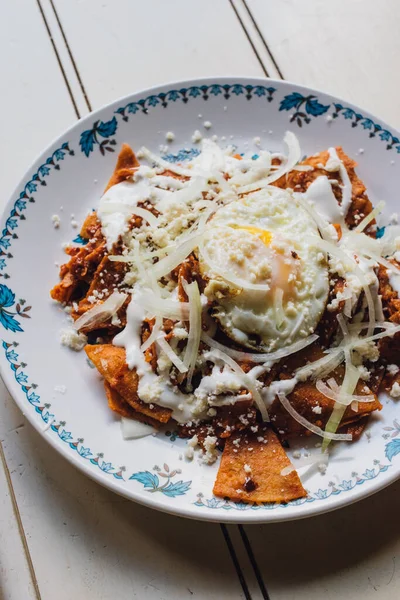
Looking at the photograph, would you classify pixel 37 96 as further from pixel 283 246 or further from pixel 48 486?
pixel 48 486

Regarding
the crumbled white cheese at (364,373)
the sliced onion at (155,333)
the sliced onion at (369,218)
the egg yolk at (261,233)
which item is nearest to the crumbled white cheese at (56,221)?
the sliced onion at (155,333)

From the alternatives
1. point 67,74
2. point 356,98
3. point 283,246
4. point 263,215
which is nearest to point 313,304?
point 283,246

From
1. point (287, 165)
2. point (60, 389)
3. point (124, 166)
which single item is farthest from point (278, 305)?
point (124, 166)

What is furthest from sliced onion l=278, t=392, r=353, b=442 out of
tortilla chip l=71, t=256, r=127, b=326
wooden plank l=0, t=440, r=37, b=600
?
wooden plank l=0, t=440, r=37, b=600

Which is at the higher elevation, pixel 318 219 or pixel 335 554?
pixel 318 219

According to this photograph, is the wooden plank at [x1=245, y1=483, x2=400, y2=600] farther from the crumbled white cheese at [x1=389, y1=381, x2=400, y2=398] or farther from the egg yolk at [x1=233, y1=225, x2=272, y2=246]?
the egg yolk at [x1=233, y1=225, x2=272, y2=246]

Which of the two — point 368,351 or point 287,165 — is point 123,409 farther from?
point 287,165

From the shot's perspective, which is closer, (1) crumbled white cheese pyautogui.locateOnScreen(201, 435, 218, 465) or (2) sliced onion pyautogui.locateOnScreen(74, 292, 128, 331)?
(1) crumbled white cheese pyautogui.locateOnScreen(201, 435, 218, 465)
